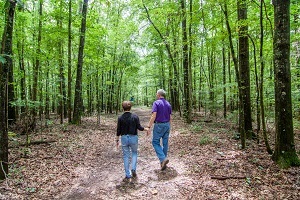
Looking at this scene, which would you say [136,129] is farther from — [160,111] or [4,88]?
[4,88]

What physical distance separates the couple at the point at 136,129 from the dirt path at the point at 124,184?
33 centimetres

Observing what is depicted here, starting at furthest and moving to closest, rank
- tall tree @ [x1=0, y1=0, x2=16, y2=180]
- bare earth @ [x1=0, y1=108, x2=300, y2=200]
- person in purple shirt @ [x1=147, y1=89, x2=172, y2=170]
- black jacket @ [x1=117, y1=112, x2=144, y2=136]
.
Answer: person in purple shirt @ [x1=147, y1=89, x2=172, y2=170] → black jacket @ [x1=117, y1=112, x2=144, y2=136] → tall tree @ [x1=0, y1=0, x2=16, y2=180] → bare earth @ [x1=0, y1=108, x2=300, y2=200]

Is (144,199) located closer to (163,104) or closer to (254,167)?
(163,104)

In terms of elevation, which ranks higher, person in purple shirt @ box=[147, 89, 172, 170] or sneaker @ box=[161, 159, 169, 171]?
person in purple shirt @ box=[147, 89, 172, 170]

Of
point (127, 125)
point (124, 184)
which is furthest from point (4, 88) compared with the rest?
point (124, 184)

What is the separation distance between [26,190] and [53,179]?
31.3 inches

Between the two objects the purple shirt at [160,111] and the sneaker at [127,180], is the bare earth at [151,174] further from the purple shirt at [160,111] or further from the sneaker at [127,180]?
the purple shirt at [160,111]

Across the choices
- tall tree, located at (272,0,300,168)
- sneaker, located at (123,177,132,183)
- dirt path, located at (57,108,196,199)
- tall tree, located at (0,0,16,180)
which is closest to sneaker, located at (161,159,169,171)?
dirt path, located at (57,108,196,199)

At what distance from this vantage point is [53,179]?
5.64 m

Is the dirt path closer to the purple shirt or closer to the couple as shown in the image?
the couple

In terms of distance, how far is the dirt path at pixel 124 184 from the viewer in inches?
187

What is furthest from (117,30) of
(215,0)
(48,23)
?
(215,0)

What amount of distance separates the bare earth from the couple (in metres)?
0.42

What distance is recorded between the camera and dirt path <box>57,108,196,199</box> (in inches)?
187
